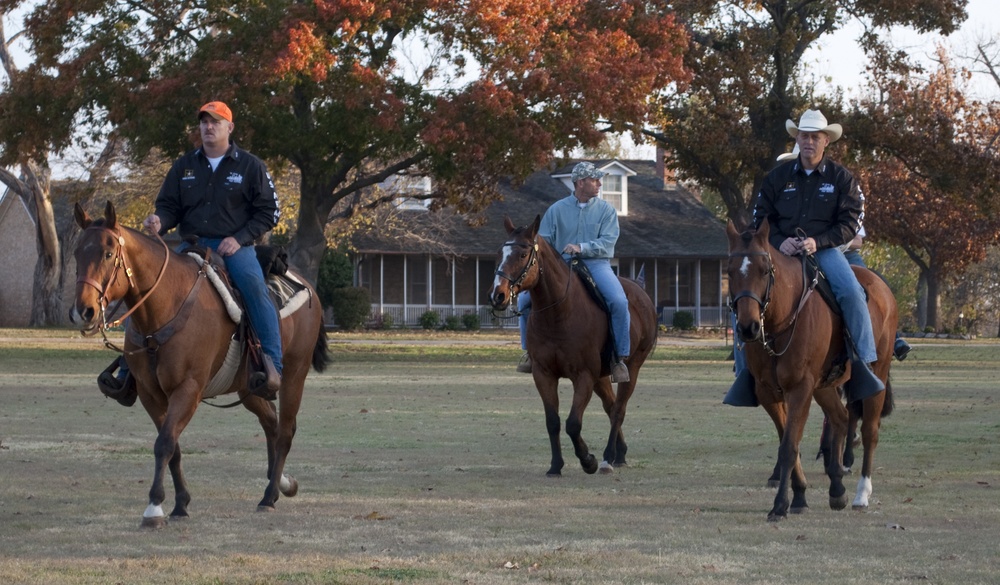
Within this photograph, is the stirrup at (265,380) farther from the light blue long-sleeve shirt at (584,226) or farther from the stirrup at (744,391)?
the light blue long-sleeve shirt at (584,226)

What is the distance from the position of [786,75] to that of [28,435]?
27.9 m

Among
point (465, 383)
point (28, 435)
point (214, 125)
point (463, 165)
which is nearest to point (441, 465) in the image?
point (214, 125)

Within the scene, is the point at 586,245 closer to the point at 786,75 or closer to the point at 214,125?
the point at 214,125

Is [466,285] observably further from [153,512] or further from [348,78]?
[153,512]

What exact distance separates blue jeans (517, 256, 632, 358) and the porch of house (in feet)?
143

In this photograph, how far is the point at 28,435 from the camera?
1501 centimetres

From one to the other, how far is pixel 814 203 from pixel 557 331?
2.73 meters

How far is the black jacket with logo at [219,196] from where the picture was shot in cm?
997

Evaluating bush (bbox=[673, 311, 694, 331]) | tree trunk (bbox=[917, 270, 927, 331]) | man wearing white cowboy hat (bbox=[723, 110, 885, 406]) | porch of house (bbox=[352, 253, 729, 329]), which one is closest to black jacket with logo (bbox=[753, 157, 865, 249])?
man wearing white cowboy hat (bbox=[723, 110, 885, 406])

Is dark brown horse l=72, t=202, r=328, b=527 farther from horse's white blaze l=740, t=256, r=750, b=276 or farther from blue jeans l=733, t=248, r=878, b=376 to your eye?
blue jeans l=733, t=248, r=878, b=376

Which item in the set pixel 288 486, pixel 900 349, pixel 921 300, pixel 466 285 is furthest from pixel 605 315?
pixel 921 300

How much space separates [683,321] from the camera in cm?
5728

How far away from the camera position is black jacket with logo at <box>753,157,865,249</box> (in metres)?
10.5

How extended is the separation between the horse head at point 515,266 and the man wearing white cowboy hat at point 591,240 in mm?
686
